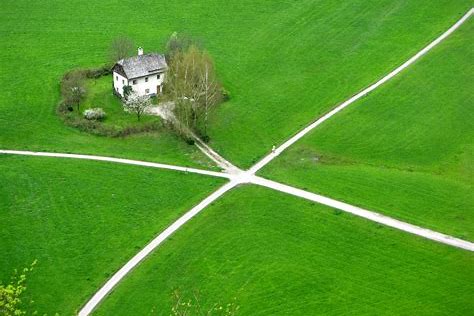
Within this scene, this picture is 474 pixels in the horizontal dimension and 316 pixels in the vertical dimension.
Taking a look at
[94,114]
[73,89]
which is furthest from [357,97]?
[73,89]

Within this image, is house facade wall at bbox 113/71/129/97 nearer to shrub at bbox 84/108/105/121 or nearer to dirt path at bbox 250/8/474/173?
shrub at bbox 84/108/105/121

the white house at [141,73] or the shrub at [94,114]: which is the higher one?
the white house at [141,73]

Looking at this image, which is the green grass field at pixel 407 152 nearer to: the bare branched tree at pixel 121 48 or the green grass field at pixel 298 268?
the green grass field at pixel 298 268

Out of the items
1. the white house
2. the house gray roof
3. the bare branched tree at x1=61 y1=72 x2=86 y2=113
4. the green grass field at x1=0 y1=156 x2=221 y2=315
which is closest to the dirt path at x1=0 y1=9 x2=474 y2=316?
the green grass field at x1=0 y1=156 x2=221 y2=315

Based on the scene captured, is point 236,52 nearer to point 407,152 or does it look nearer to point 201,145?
point 201,145

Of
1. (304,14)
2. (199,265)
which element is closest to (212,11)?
(304,14)

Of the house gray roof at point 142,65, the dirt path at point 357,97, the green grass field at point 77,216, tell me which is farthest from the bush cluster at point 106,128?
the dirt path at point 357,97
